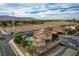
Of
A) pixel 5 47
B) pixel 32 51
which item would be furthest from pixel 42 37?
pixel 5 47

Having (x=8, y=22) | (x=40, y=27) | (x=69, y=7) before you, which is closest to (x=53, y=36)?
(x=40, y=27)

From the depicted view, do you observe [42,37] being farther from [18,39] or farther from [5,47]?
[5,47]

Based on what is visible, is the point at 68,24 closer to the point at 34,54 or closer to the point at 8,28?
the point at 34,54

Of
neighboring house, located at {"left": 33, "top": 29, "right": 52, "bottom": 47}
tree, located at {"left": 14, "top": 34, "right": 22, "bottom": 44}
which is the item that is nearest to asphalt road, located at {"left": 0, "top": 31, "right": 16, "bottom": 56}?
tree, located at {"left": 14, "top": 34, "right": 22, "bottom": 44}

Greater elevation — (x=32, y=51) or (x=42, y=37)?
(x=42, y=37)

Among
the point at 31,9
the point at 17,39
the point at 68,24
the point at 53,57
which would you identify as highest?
the point at 31,9

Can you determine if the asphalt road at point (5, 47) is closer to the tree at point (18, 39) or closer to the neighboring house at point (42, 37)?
the tree at point (18, 39)

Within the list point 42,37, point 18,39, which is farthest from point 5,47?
point 42,37

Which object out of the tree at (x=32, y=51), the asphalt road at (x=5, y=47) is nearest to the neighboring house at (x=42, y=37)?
the tree at (x=32, y=51)

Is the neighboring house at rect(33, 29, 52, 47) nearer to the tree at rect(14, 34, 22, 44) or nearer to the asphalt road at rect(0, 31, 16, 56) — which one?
the tree at rect(14, 34, 22, 44)

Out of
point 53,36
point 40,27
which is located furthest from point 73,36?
point 40,27

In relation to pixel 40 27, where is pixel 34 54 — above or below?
below
